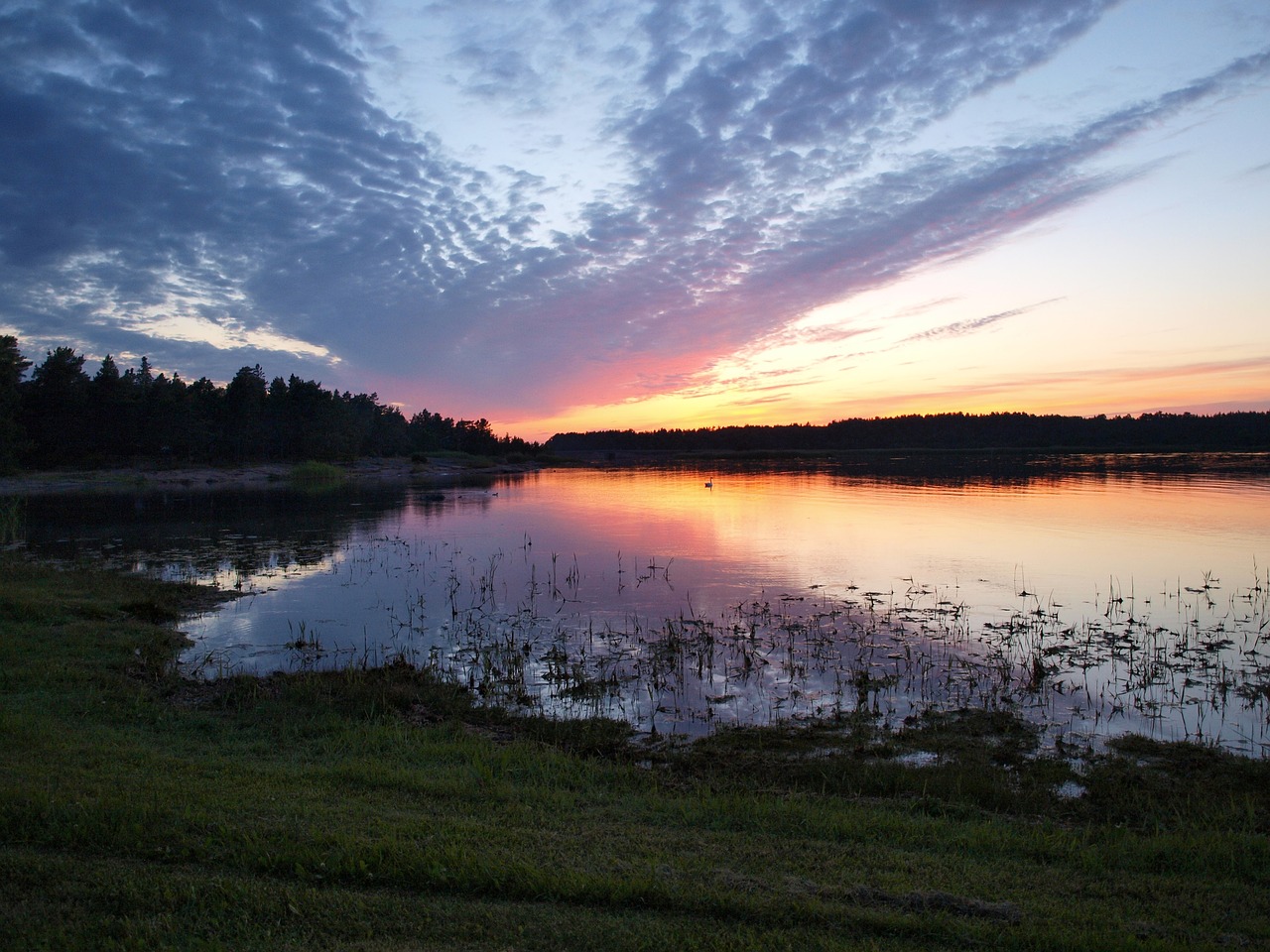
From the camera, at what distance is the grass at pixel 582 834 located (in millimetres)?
4492

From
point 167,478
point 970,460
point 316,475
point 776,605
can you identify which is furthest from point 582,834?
point 970,460

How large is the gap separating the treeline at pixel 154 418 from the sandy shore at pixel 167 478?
118 inches

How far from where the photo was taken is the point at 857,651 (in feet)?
44.4

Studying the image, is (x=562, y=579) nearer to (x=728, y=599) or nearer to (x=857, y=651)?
(x=728, y=599)

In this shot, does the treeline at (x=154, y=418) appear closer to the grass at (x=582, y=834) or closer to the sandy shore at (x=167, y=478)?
the sandy shore at (x=167, y=478)

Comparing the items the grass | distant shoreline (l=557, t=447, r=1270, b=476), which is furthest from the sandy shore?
the grass

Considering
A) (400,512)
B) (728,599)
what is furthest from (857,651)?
(400,512)

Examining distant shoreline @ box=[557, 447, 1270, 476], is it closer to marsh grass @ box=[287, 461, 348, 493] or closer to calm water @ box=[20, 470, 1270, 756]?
calm water @ box=[20, 470, 1270, 756]

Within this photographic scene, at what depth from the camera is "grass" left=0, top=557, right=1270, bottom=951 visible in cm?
449

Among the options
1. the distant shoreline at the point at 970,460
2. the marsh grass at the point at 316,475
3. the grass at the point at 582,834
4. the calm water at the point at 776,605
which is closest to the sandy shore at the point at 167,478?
the marsh grass at the point at 316,475

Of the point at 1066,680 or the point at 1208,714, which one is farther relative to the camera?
the point at 1066,680

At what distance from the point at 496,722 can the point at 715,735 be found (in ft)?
10.1

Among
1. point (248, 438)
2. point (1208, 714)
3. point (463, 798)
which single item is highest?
point (248, 438)

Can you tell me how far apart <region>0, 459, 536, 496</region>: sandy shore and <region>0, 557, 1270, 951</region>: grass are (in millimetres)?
56197
